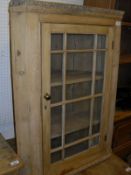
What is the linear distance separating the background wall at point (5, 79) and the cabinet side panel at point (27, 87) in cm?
30

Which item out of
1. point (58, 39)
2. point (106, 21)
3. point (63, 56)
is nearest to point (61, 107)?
point (63, 56)

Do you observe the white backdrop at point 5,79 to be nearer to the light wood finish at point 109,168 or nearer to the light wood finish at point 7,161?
the light wood finish at point 7,161

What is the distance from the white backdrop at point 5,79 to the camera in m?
1.54

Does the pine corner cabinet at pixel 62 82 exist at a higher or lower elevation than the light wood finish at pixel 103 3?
lower

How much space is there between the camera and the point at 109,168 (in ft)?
5.65

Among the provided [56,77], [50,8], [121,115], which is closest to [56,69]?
[56,77]

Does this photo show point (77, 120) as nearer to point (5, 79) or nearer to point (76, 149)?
point (76, 149)

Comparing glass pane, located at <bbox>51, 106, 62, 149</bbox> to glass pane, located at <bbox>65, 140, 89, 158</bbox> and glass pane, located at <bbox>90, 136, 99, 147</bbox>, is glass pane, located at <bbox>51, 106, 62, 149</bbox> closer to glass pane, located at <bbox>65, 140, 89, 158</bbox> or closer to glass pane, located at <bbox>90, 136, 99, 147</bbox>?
glass pane, located at <bbox>65, 140, 89, 158</bbox>

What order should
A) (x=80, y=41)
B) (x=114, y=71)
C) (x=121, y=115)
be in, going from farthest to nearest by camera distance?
1. (x=121, y=115)
2. (x=114, y=71)
3. (x=80, y=41)

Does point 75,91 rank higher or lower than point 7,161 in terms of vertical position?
higher

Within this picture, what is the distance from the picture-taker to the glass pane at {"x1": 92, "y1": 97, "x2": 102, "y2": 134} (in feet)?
5.64

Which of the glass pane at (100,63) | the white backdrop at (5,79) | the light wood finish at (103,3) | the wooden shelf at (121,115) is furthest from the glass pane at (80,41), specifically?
the wooden shelf at (121,115)

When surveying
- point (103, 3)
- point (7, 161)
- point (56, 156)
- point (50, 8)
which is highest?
point (103, 3)

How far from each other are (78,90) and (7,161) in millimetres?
706
